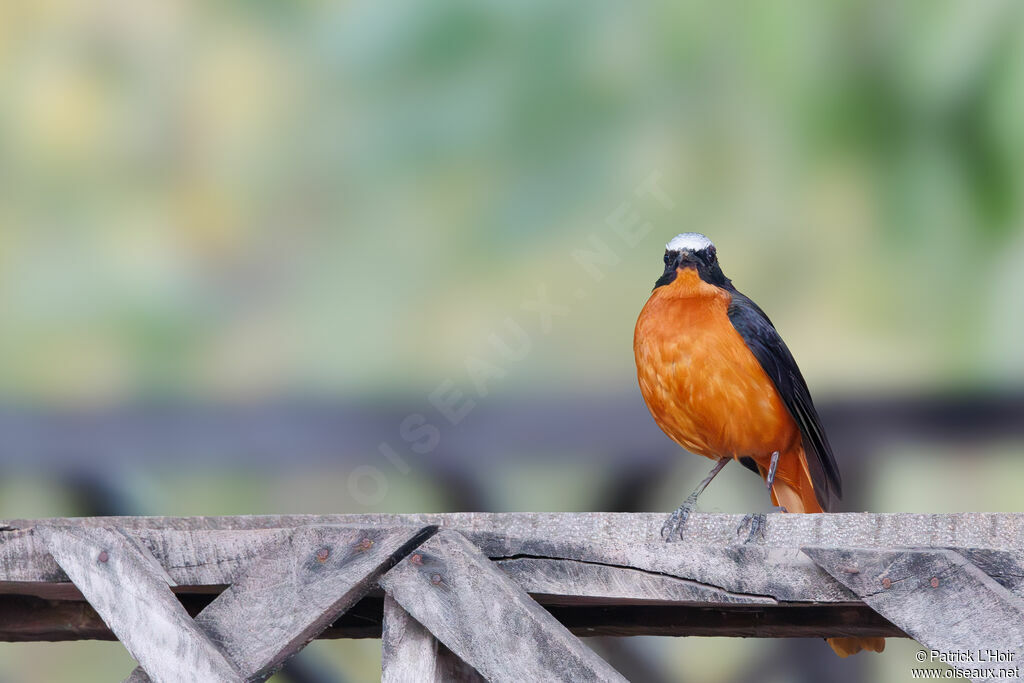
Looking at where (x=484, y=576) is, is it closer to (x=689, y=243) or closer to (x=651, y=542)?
(x=651, y=542)

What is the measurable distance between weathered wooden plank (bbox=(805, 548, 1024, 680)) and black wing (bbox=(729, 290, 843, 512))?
91 centimetres

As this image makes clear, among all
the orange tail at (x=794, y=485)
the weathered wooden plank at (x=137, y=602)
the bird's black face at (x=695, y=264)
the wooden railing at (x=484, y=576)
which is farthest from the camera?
the orange tail at (x=794, y=485)

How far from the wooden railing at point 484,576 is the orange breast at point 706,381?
0.70 m

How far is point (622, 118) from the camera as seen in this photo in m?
3.91

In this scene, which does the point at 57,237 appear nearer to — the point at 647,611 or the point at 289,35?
the point at 289,35

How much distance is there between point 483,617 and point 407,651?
0.15 metres

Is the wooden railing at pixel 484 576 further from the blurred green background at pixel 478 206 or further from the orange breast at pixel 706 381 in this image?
the blurred green background at pixel 478 206

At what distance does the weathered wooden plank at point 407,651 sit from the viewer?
1.82 m

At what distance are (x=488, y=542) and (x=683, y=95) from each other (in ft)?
7.81

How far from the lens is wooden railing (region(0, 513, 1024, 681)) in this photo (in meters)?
1.69

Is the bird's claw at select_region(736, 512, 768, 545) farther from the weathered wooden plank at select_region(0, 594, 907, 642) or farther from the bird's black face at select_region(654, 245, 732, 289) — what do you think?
the bird's black face at select_region(654, 245, 732, 289)

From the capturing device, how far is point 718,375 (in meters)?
2.58

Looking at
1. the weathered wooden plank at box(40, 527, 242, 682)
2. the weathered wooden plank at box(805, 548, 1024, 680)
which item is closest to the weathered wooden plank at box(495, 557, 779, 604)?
the weathered wooden plank at box(805, 548, 1024, 680)

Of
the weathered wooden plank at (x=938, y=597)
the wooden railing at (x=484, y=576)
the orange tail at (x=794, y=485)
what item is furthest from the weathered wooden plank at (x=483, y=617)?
the orange tail at (x=794, y=485)
